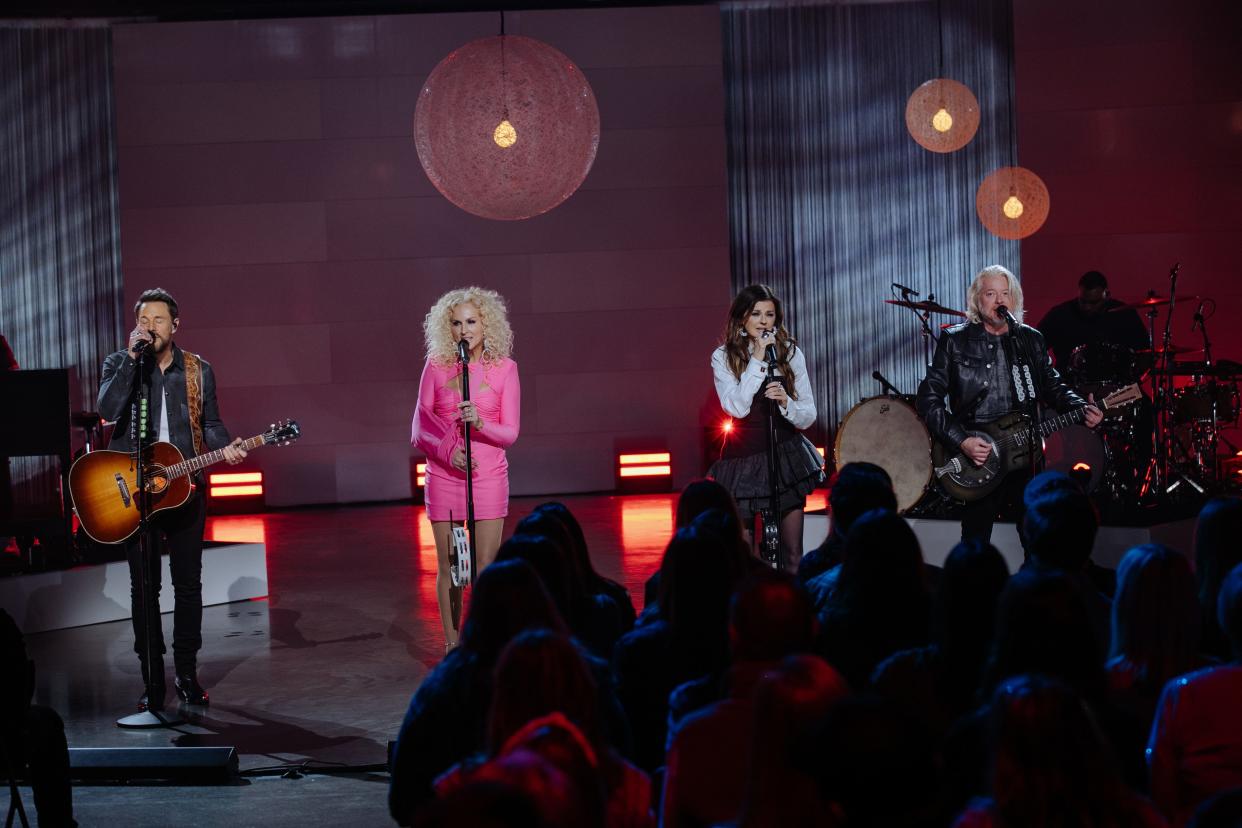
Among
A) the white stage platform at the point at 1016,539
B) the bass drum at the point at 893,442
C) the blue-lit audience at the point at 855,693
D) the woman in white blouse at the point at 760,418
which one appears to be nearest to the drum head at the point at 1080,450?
the white stage platform at the point at 1016,539

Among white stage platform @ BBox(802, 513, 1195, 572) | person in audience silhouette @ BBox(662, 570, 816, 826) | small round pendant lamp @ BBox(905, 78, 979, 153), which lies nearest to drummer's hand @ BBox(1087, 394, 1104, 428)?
white stage platform @ BBox(802, 513, 1195, 572)

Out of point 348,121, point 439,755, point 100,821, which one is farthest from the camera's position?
point 348,121

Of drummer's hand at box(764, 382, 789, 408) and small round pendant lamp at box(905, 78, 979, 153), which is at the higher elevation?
small round pendant lamp at box(905, 78, 979, 153)

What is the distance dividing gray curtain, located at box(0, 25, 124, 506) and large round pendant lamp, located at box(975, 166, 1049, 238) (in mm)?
9465

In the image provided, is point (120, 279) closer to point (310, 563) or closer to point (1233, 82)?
point (310, 563)

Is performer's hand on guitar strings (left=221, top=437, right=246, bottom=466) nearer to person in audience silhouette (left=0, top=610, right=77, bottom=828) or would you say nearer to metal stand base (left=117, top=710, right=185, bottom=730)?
metal stand base (left=117, top=710, right=185, bottom=730)

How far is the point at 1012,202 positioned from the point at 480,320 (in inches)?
368

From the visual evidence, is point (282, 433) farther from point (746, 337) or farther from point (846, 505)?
point (846, 505)

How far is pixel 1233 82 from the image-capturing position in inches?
540

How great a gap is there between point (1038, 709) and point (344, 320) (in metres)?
12.7

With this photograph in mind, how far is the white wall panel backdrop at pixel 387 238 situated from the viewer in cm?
1367

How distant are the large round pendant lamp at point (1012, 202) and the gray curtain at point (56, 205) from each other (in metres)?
9.47

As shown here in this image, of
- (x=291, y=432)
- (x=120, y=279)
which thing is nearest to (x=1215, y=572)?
(x=291, y=432)

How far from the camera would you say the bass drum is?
727 cm
